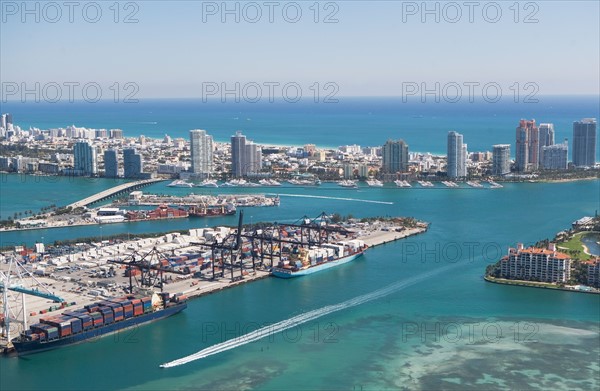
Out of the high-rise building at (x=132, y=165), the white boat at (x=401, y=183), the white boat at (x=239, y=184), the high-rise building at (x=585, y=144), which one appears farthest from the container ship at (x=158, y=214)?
the high-rise building at (x=585, y=144)

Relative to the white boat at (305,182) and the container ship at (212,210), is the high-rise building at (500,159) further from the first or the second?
the container ship at (212,210)

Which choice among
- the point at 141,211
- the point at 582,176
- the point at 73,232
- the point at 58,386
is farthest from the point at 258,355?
the point at 582,176

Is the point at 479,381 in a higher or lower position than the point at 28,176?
lower

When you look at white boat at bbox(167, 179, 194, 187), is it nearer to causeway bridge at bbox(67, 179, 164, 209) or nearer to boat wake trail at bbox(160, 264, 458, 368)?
causeway bridge at bbox(67, 179, 164, 209)

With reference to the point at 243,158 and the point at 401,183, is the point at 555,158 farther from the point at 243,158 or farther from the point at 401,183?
the point at 243,158

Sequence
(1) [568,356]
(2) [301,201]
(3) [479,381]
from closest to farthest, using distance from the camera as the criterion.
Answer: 1. (3) [479,381]
2. (1) [568,356]
3. (2) [301,201]

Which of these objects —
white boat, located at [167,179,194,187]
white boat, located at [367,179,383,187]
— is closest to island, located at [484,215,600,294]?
white boat, located at [367,179,383,187]

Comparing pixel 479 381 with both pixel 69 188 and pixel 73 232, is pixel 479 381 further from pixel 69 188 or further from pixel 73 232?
pixel 69 188

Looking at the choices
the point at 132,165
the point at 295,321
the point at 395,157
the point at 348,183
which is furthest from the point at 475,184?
the point at 295,321
